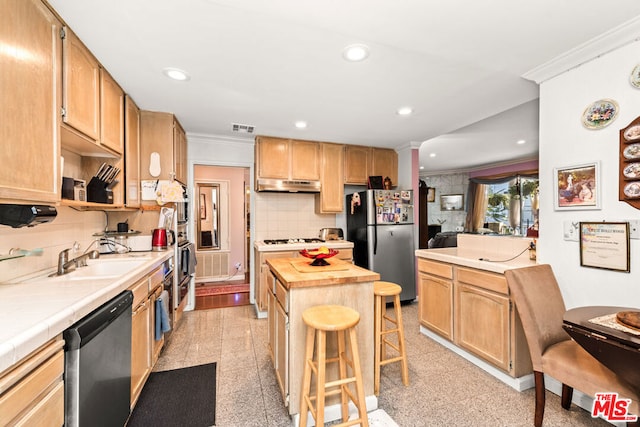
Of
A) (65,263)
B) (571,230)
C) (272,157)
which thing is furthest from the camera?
(272,157)

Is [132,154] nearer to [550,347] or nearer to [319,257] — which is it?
[319,257]

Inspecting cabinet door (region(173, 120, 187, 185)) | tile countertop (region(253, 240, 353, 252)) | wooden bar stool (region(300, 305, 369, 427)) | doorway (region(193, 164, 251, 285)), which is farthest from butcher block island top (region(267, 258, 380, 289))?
doorway (region(193, 164, 251, 285))

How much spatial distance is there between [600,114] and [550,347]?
153 centimetres

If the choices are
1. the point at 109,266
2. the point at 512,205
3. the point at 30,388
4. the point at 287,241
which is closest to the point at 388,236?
the point at 287,241

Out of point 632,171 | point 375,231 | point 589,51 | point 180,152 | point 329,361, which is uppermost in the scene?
point 589,51

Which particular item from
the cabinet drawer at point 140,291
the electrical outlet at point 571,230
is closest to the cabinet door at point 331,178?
the cabinet drawer at point 140,291

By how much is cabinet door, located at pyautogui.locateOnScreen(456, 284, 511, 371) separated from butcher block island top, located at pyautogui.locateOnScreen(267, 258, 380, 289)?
40.5 inches

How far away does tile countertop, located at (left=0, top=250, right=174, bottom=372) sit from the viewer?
88cm

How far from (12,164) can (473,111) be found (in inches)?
139

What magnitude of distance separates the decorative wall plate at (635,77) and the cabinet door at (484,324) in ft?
Result: 5.03

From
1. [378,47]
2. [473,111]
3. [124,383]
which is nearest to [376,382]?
[124,383]

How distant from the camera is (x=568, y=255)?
6.52 feet

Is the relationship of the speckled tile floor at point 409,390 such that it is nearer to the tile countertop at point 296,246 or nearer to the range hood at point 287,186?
the tile countertop at point 296,246

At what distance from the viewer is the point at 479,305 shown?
2.29 m
